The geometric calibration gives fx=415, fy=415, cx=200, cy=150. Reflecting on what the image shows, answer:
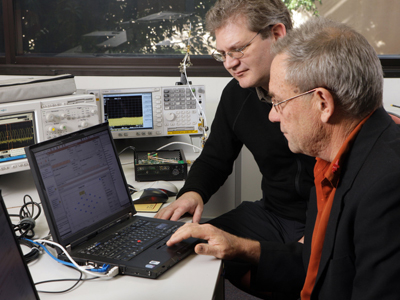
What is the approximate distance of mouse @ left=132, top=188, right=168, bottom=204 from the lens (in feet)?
4.56

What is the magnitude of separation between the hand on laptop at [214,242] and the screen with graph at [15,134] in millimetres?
778

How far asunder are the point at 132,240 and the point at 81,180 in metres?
0.20

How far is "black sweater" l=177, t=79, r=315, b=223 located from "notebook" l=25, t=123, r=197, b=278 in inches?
13.0

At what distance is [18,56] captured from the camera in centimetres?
269

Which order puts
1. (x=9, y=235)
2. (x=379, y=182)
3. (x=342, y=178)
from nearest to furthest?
(x=9, y=235), (x=379, y=182), (x=342, y=178)

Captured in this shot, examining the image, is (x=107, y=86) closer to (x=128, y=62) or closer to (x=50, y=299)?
(x=128, y=62)

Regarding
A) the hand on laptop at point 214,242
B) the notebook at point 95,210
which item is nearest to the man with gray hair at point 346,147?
the hand on laptop at point 214,242

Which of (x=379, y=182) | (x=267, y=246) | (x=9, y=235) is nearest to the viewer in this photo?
(x=9, y=235)

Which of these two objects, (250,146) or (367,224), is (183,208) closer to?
(250,146)

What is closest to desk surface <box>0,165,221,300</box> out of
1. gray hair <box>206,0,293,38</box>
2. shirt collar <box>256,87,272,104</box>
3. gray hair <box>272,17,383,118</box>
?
gray hair <box>272,17,383,118</box>

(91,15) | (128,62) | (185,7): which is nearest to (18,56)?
(91,15)

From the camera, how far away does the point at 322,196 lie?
1023 millimetres

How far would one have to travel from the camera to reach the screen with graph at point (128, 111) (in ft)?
6.42

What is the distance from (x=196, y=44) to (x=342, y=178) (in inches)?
74.6
